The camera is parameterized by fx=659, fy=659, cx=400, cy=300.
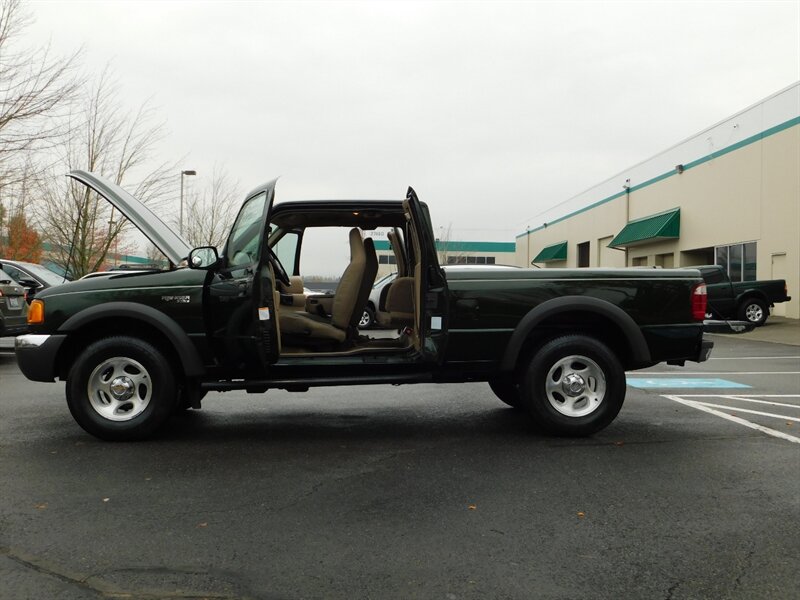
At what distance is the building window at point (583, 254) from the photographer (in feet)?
125

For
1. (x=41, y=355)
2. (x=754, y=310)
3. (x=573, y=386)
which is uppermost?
(x=41, y=355)

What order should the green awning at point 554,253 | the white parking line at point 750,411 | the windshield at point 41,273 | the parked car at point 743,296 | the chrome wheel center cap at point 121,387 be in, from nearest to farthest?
the chrome wheel center cap at point 121,387, the white parking line at point 750,411, the windshield at point 41,273, the parked car at point 743,296, the green awning at point 554,253

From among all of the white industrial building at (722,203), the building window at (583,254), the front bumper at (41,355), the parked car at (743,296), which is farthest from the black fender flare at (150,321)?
the building window at (583,254)

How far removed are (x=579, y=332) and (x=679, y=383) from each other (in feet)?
12.5

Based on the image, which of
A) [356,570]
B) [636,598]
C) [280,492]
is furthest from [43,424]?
[636,598]

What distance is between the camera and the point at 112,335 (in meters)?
5.36

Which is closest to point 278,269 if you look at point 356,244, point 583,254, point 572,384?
point 356,244

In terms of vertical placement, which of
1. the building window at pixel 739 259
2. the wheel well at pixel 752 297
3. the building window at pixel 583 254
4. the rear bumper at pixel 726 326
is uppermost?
the building window at pixel 583 254

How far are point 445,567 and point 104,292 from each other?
3.62m

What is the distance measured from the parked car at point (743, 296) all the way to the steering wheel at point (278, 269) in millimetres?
14625

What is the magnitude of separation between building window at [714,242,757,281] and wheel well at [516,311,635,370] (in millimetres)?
17944

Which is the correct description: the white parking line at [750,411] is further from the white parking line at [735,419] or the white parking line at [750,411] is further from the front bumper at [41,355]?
the front bumper at [41,355]

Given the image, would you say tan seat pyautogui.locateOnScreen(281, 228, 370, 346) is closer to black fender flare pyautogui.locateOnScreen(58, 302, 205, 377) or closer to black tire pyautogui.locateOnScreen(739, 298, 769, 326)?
black fender flare pyautogui.locateOnScreen(58, 302, 205, 377)

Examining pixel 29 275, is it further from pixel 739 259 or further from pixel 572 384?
pixel 739 259
